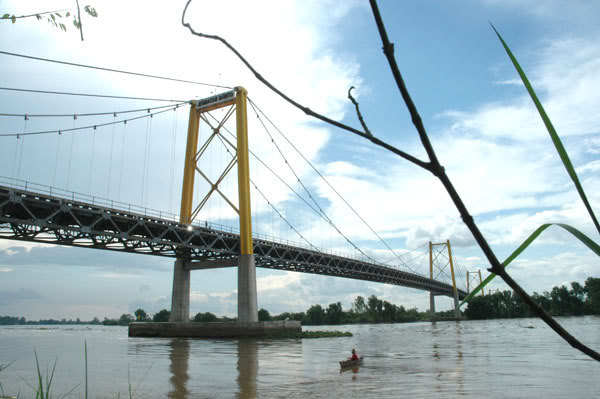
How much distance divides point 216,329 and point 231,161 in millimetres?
15466

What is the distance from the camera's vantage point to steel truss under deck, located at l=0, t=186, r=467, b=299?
101ft

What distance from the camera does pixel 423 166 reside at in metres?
0.82

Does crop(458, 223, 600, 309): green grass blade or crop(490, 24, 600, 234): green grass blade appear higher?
crop(490, 24, 600, 234): green grass blade

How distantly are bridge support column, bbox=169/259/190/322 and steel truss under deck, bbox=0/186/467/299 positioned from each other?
129cm

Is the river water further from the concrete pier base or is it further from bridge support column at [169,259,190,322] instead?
bridge support column at [169,259,190,322]

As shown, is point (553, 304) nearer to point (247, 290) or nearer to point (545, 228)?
point (247, 290)

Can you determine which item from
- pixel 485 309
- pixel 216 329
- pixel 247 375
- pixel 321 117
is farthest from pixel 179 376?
pixel 485 309

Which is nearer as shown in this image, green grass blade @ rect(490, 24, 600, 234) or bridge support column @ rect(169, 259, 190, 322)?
green grass blade @ rect(490, 24, 600, 234)

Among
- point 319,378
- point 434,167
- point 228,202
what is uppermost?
point 228,202

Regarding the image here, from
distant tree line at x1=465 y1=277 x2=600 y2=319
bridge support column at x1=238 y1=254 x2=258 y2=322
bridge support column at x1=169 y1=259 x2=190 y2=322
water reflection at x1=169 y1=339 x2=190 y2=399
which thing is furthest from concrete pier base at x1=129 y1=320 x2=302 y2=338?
distant tree line at x1=465 y1=277 x2=600 y2=319

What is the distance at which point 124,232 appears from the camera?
119 ft

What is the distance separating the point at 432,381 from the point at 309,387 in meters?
3.79

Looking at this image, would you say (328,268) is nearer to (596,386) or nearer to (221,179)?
(221,179)

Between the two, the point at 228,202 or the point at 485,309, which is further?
the point at 485,309
